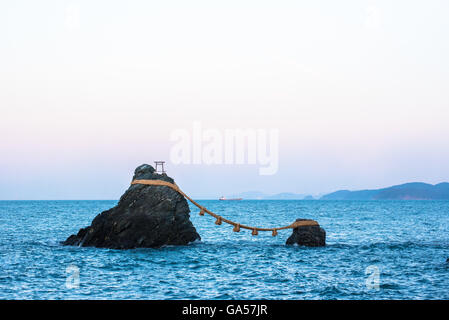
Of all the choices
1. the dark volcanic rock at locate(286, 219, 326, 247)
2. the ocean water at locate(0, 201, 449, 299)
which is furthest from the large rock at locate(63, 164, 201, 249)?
the dark volcanic rock at locate(286, 219, 326, 247)

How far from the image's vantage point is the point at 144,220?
3061 cm

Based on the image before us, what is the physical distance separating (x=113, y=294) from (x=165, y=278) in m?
3.81

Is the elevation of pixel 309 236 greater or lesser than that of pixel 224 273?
greater

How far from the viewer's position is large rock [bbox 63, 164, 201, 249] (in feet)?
101

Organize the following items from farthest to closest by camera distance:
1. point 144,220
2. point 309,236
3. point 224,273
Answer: point 309,236 < point 144,220 < point 224,273

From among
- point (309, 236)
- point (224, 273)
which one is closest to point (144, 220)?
point (224, 273)

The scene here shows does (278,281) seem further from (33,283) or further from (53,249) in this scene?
Answer: (53,249)

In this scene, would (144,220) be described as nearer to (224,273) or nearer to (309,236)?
(224,273)

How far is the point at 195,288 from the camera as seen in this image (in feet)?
67.3

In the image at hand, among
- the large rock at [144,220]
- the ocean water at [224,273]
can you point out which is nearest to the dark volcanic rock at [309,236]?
the ocean water at [224,273]

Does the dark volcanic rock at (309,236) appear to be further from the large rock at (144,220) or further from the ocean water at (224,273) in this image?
the large rock at (144,220)

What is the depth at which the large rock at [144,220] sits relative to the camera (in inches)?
1209

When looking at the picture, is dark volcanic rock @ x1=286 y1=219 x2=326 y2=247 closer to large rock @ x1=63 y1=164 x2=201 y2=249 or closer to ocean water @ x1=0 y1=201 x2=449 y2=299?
ocean water @ x1=0 y1=201 x2=449 y2=299
